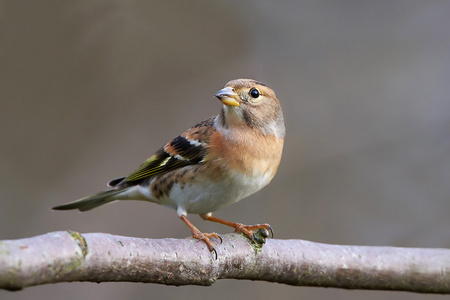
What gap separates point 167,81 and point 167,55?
1.13 feet

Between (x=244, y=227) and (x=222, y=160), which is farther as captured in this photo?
(x=244, y=227)

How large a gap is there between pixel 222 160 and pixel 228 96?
463 millimetres

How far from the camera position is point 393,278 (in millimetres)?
3057

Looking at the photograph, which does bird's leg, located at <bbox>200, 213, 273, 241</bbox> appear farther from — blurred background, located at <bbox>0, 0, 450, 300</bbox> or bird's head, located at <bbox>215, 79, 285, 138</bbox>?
blurred background, located at <bbox>0, 0, 450, 300</bbox>

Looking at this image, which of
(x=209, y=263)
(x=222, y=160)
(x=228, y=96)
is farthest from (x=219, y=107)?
(x=209, y=263)

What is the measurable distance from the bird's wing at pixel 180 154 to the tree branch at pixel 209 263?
0.74 metres

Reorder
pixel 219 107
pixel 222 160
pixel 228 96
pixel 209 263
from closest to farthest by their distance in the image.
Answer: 1. pixel 209 263
2. pixel 222 160
3. pixel 228 96
4. pixel 219 107

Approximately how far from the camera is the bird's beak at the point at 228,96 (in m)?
3.67

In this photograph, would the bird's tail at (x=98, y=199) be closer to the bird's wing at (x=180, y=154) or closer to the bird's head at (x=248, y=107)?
the bird's wing at (x=180, y=154)

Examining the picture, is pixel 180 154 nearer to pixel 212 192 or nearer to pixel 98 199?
pixel 212 192

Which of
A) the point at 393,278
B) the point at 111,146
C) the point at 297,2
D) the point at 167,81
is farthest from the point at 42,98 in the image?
the point at 393,278

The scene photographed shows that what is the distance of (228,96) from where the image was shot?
3711 mm

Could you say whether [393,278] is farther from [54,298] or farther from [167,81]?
[167,81]

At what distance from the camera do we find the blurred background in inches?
217
